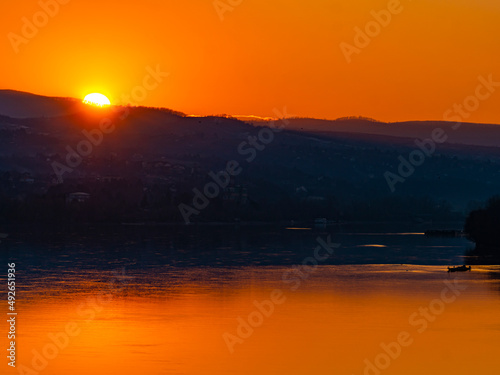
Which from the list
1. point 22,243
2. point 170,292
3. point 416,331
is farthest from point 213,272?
point 22,243
